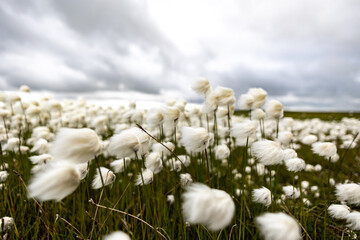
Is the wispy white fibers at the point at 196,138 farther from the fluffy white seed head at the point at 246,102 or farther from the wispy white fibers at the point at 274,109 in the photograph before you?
the wispy white fibers at the point at 274,109

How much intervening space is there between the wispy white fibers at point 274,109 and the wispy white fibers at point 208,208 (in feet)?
5.72

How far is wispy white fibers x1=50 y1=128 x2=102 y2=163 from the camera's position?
3.30ft

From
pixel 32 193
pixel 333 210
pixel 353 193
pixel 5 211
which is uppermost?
pixel 32 193

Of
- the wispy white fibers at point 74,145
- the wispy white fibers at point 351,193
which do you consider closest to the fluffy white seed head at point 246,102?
the wispy white fibers at point 351,193

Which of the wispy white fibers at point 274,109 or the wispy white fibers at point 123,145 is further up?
the wispy white fibers at point 274,109

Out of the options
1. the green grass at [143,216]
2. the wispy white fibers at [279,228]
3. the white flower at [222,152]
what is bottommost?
the green grass at [143,216]

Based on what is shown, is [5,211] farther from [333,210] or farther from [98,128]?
[333,210]

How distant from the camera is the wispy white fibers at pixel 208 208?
78 cm

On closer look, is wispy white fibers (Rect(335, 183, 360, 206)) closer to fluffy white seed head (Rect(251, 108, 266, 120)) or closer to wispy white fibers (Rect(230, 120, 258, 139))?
wispy white fibers (Rect(230, 120, 258, 139))

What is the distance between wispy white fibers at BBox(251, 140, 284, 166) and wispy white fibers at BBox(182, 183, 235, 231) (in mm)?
648

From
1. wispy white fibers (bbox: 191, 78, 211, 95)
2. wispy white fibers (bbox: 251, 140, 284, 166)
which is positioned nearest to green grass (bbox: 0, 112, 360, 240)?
wispy white fibers (bbox: 251, 140, 284, 166)

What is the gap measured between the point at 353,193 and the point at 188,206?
1.35 meters

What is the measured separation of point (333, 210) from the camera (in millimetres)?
1705

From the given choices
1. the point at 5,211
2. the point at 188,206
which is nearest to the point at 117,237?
the point at 188,206
